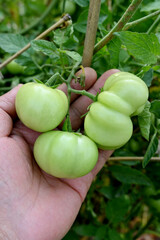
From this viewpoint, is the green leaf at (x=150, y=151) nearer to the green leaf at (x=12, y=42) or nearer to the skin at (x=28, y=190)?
the skin at (x=28, y=190)

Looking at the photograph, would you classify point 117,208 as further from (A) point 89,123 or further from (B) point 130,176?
(A) point 89,123

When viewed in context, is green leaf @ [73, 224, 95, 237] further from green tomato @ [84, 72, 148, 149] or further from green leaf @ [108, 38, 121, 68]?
green leaf @ [108, 38, 121, 68]

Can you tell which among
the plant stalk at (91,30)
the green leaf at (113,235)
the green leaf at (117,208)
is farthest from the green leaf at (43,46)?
the green leaf at (113,235)

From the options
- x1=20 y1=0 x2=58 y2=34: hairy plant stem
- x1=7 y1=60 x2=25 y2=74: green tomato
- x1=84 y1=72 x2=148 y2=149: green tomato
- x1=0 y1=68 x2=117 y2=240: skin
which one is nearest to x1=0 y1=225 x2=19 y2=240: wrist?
x1=0 y1=68 x2=117 y2=240: skin

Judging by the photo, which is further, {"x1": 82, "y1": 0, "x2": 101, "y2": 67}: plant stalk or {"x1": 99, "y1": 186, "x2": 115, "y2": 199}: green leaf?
{"x1": 99, "y1": 186, "x2": 115, "y2": 199}: green leaf

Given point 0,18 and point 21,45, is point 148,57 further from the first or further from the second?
point 0,18

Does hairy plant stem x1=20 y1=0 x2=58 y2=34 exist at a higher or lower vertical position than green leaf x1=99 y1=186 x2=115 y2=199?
higher

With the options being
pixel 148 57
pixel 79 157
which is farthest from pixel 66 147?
pixel 148 57
